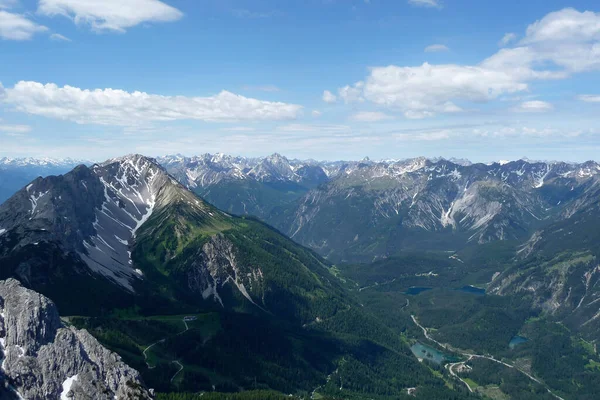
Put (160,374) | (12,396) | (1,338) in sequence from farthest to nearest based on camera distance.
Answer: (160,374) → (1,338) → (12,396)

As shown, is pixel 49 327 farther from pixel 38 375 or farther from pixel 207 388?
pixel 207 388

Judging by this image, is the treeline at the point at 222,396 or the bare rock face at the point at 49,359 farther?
the treeline at the point at 222,396

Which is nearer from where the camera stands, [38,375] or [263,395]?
[38,375]

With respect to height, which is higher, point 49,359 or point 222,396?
point 49,359

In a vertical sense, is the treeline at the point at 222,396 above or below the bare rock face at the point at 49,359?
below

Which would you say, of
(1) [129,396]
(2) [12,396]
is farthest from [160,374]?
(2) [12,396]

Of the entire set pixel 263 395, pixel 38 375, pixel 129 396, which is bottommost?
pixel 263 395

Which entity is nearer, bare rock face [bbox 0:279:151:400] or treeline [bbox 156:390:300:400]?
bare rock face [bbox 0:279:151:400]

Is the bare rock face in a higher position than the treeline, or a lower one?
higher
